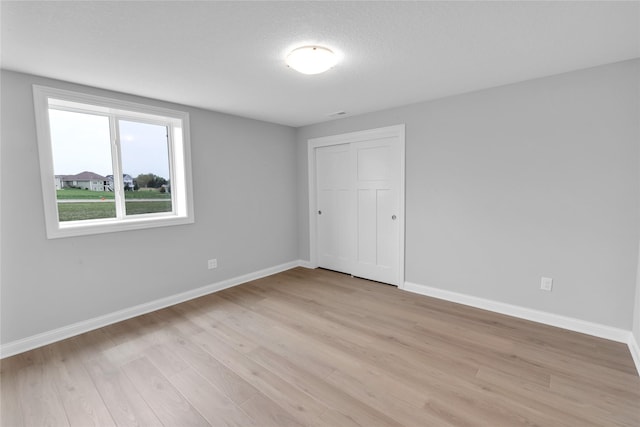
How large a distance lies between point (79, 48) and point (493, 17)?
2.66 m

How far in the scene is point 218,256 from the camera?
3.75 meters

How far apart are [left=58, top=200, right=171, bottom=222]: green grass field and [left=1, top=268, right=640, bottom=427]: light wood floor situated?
1.12 m

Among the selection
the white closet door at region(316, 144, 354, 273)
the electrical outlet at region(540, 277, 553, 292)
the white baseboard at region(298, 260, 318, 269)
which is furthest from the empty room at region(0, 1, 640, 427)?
the white baseboard at region(298, 260, 318, 269)

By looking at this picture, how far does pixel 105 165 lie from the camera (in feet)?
9.51

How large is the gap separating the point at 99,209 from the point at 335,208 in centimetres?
293

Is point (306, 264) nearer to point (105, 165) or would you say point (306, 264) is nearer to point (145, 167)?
point (145, 167)

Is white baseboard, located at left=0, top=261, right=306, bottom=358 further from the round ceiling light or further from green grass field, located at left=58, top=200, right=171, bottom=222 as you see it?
the round ceiling light

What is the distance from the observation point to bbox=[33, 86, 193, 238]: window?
250cm

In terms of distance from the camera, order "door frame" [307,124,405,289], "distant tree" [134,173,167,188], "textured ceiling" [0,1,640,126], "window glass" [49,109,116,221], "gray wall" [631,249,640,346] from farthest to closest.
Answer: "door frame" [307,124,405,289]
"distant tree" [134,173,167,188]
"window glass" [49,109,116,221]
"gray wall" [631,249,640,346]
"textured ceiling" [0,1,640,126]

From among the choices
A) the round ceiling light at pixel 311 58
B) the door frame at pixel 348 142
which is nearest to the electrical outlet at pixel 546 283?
the door frame at pixel 348 142

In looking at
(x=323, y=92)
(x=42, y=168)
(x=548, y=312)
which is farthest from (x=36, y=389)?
(x=548, y=312)

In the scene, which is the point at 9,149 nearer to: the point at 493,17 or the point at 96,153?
the point at 96,153

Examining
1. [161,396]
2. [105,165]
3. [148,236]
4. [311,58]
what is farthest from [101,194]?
[311,58]

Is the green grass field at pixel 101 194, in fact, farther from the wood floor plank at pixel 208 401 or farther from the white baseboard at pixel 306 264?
the white baseboard at pixel 306 264
